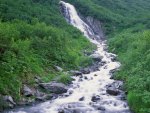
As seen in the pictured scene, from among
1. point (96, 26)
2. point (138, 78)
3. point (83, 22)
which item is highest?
point (138, 78)

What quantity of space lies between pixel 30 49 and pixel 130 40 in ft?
55.9

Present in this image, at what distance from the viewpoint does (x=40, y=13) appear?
2405 inches

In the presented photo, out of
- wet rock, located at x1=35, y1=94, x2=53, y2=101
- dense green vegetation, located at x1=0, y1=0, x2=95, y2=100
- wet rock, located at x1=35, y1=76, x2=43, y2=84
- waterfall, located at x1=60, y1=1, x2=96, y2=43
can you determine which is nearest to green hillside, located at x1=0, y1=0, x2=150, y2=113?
dense green vegetation, located at x1=0, y1=0, x2=95, y2=100

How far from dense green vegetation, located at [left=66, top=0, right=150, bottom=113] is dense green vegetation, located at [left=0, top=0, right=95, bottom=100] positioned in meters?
5.05

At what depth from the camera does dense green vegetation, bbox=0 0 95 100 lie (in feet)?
98.5

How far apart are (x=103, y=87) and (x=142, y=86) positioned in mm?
6592

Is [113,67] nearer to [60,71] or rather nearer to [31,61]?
[60,71]

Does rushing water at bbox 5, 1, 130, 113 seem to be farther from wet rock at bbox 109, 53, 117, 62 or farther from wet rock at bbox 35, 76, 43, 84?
wet rock at bbox 109, 53, 117, 62

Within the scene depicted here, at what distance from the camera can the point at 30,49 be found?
37938 millimetres

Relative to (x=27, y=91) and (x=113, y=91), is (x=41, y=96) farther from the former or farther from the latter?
(x=113, y=91)

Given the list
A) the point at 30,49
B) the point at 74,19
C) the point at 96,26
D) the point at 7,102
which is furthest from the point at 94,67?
the point at 96,26

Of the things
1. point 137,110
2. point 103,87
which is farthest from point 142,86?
point 103,87

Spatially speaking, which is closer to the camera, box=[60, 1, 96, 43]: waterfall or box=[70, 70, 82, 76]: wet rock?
box=[70, 70, 82, 76]: wet rock

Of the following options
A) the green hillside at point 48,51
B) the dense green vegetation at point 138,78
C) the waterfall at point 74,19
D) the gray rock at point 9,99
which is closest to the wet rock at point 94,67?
the green hillside at point 48,51
